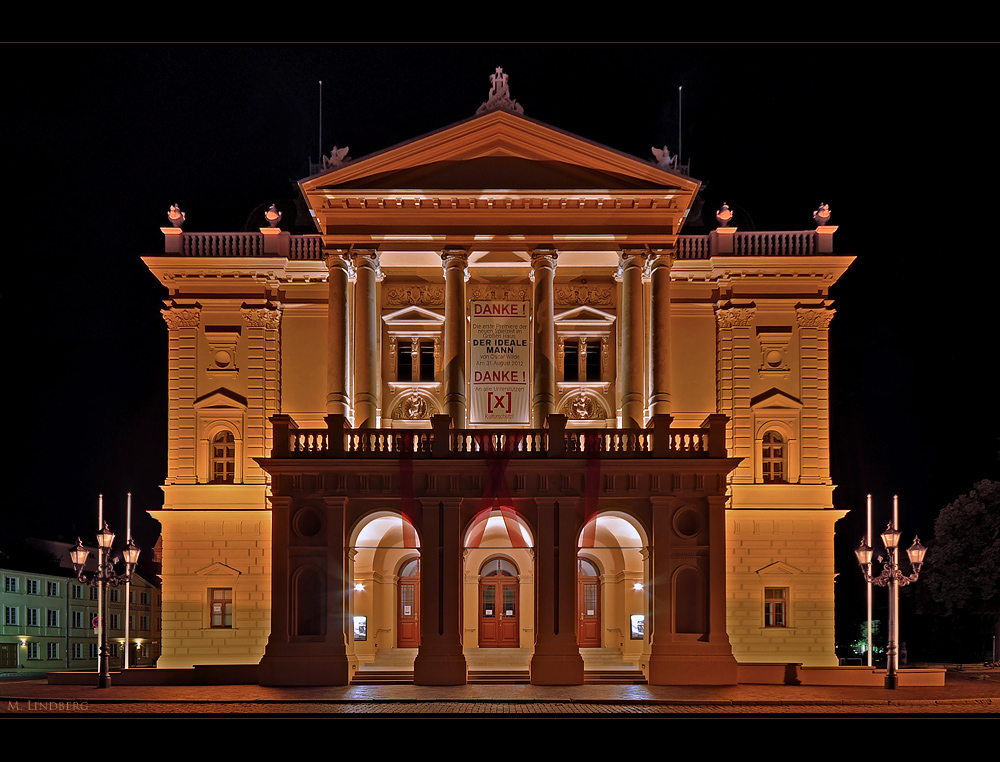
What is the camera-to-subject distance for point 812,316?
3803 cm

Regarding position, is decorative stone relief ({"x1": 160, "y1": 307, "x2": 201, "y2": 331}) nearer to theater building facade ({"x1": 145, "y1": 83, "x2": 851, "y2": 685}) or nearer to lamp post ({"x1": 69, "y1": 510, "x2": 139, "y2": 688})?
theater building facade ({"x1": 145, "y1": 83, "x2": 851, "y2": 685})

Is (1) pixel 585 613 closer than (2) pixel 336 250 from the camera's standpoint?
No

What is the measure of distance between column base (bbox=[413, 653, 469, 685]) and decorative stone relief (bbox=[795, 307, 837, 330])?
17672mm

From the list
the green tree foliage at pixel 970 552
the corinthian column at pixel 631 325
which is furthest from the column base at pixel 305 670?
the green tree foliage at pixel 970 552

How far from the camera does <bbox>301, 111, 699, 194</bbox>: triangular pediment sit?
1328 inches

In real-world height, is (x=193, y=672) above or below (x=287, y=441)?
below

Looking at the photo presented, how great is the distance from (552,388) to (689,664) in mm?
9614

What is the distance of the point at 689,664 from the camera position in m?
29.8

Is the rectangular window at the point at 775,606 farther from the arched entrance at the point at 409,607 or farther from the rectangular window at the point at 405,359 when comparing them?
the rectangular window at the point at 405,359

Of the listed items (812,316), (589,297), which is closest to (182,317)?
(589,297)

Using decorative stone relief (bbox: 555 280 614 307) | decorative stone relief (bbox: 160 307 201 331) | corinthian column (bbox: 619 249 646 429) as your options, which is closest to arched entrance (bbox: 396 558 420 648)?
corinthian column (bbox: 619 249 646 429)

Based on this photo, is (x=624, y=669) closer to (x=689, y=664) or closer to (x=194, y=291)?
(x=689, y=664)

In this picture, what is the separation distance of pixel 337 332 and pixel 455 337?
13.4 feet

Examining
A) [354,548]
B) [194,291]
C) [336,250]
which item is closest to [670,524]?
[354,548]
